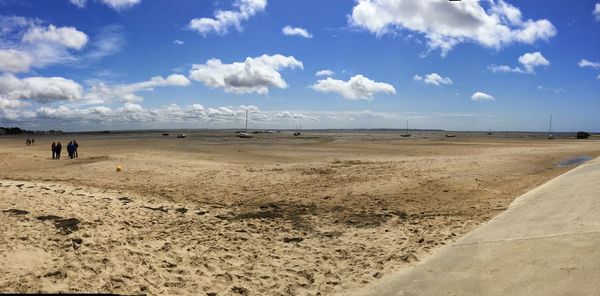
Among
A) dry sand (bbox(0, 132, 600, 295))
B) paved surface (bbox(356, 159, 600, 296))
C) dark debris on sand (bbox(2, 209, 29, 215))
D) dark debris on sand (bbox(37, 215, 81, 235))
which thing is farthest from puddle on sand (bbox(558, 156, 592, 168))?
dark debris on sand (bbox(2, 209, 29, 215))

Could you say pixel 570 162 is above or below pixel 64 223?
above

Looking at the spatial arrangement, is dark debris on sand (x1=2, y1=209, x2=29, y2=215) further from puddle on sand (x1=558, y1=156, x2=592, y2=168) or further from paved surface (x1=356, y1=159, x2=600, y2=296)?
puddle on sand (x1=558, y1=156, x2=592, y2=168)

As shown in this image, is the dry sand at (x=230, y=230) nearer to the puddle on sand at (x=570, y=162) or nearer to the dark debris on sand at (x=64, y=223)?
the dark debris on sand at (x=64, y=223)

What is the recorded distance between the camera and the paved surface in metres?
5.83

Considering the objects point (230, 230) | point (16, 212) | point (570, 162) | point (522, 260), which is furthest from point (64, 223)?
point (570, 162)

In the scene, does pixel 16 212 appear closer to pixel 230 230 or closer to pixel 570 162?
pixel 230 230

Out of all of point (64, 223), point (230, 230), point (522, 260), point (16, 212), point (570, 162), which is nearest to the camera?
point (522, 260)

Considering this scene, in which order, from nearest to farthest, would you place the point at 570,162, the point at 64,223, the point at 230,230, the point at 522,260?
1. the point at 522,260
2. the point at 64,223
3. the point at 230,230
4. the point at 570,162

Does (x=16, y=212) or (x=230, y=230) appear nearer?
(x=16, y=212)

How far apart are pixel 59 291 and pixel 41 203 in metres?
5.33

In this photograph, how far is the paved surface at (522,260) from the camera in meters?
5.83

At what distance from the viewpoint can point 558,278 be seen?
578cm

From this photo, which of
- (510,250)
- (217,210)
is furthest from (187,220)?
(510,250)

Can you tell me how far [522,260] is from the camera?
6.84 meters
